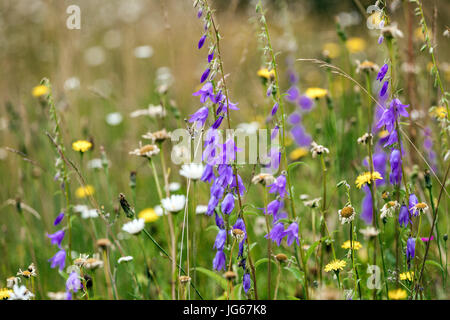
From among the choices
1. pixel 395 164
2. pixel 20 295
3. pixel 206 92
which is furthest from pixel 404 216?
pixel 20 295

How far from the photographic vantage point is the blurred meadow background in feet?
7.56

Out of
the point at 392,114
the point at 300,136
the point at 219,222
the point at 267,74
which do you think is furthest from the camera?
the point at 300,136

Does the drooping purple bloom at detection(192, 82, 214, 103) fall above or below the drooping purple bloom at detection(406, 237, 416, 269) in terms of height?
above

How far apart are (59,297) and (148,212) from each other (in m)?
0.93

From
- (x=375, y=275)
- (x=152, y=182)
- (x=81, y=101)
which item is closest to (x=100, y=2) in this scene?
(x=81, y=101)

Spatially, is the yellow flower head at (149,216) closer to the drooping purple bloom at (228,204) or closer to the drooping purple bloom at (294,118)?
the drooping purple bloom at (228,204)

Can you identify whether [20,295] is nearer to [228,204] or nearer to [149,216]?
[228,204]

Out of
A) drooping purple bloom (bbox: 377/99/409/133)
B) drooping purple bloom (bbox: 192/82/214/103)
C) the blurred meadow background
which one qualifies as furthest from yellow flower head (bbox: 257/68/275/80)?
drooping purple bloom (bbox: 377/99/409/133)

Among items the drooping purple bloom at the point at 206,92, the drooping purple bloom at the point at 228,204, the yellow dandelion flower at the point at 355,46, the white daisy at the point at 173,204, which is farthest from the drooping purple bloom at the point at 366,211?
the yellow dandelion flower at the point at 355,46

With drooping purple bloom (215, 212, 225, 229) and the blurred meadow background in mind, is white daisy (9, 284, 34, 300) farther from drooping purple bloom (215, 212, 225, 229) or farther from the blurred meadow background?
drooping purple bloom (215, 212, 225, 229)

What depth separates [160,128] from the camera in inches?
138

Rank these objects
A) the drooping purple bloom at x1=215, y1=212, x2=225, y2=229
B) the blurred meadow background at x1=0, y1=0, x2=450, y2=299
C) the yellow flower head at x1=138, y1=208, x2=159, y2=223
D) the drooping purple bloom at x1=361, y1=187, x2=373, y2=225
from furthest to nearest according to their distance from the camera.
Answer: the yellow flower head at x1=138, y1=208, x2=159, y2=223 < the drooping purple bloom at x1=361, y1=187, x2=373, y2=225 < the blurred meadow background at x1=0, y1=0, x2=450, y2=299 < the drooping purple bloom at x1=215, y1=212, x2=225, y2=229

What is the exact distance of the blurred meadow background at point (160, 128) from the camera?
7.56 ft
